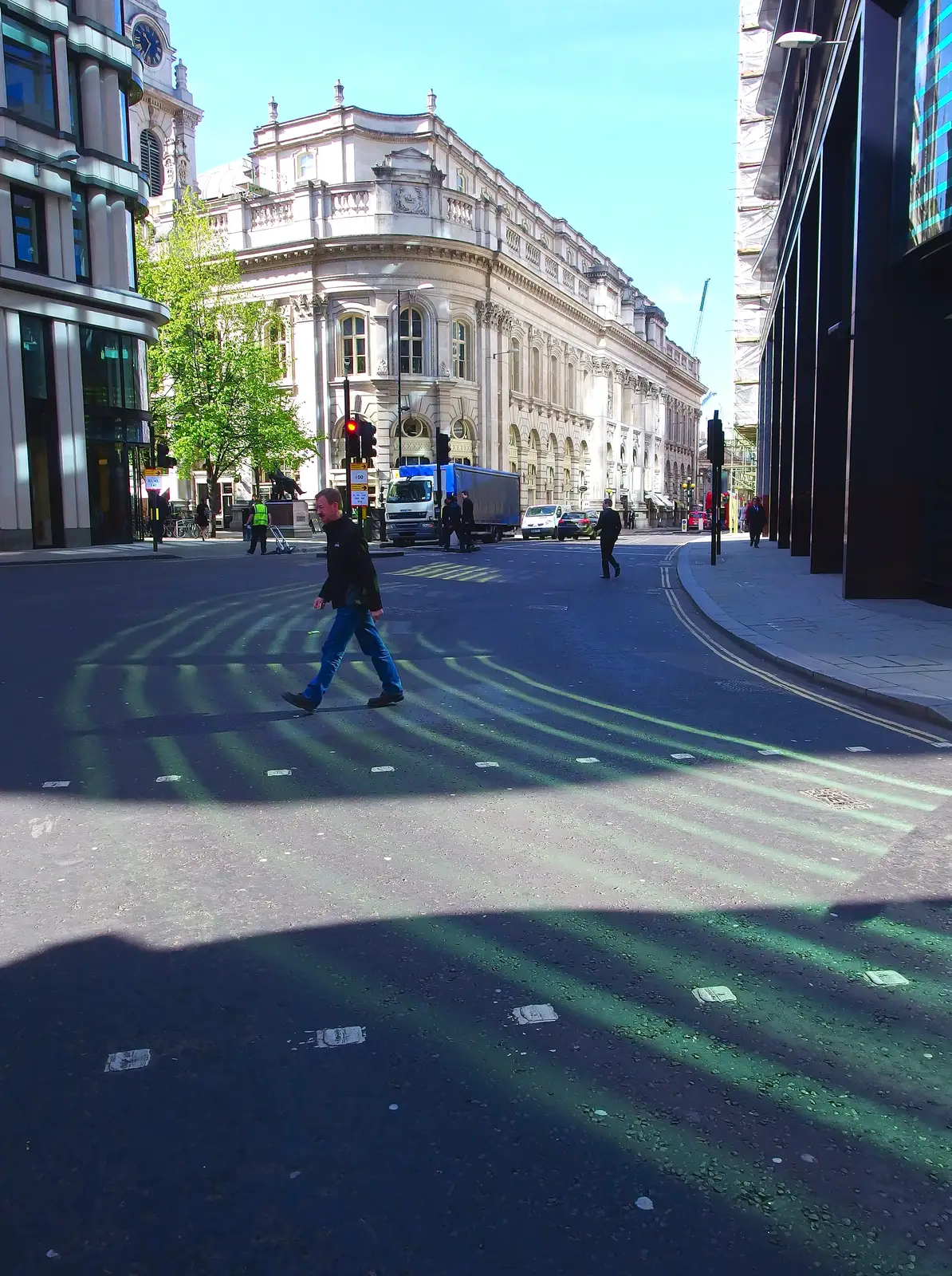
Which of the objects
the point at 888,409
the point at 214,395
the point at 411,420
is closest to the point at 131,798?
the point at 888,409

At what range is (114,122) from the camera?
33375mm

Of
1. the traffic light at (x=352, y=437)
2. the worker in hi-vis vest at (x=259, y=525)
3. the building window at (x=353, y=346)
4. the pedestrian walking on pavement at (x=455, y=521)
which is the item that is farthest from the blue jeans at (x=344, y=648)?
the building window at (x=353, y=346)

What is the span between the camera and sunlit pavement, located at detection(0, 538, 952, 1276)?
2281 millimetres

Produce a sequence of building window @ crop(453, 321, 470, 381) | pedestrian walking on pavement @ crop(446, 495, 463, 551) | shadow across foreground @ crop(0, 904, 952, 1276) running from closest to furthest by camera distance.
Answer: shadow across foreground @ crop(0, 904, 952, 1276)
pedestrian walking on pavement @ crop(446, 495, 463, 551)
building window @ crop(453, 321, 470, 381)

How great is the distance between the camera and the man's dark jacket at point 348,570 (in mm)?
7797

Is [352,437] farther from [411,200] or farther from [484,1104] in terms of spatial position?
[411,200]

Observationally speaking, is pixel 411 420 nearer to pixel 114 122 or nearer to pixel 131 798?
pixel 114 122

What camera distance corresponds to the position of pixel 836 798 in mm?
5410

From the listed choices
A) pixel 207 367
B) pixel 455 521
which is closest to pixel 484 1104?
pixel 455 521

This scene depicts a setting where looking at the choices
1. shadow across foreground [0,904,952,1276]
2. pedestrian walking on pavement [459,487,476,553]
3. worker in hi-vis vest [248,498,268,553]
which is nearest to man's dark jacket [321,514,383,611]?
shadow across foreground [0,904,952,1276]

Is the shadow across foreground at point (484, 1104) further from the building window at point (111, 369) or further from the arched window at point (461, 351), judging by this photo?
the arched window at point (461, 351)

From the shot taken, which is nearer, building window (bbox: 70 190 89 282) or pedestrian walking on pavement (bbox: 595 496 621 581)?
pedestrian walking on pavement (bbox: 595 496 621 581)

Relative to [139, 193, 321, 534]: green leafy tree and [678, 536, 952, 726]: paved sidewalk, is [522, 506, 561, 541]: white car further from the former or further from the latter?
[678, 536, 952, 726]: paved sidewalk

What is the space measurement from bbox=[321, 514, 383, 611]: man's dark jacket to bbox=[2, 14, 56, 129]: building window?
1107 inches
